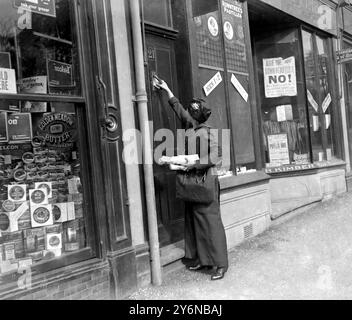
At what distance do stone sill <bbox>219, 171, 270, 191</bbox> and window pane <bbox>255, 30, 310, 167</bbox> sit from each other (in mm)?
2023

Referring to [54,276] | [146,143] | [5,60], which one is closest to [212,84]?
[146,143]

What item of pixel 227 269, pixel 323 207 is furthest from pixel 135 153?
pixel 323 207

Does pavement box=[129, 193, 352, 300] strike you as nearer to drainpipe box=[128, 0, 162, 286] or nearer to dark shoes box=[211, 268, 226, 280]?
dark shoes box=[211, 268, 226, 280]

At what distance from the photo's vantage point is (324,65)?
30.9 ft

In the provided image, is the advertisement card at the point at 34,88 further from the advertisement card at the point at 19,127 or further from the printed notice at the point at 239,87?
the printed notice at the point at 239,87

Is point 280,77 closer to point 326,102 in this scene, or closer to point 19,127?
point 326,102

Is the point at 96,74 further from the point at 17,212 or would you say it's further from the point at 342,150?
the point at 342,150

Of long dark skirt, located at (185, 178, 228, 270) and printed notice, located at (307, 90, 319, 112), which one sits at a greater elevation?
printed notice, located at (307, 90, 319, 112)

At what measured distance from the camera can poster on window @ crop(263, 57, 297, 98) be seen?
868 cm

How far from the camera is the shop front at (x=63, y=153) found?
3.95 m

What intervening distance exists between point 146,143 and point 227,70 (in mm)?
2449

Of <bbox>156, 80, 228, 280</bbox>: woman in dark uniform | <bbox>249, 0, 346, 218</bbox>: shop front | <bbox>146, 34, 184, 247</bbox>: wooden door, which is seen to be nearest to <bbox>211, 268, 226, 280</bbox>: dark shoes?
<bbox>156, 80, 228, 280</bbox>: woman in dark uniform

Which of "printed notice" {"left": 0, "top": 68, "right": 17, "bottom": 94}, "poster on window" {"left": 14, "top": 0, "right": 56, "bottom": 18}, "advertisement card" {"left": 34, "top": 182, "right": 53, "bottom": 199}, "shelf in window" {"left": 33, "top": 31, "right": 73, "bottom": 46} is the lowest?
"advertisement card" {"left": 34, "top": 182, "right": 53, "bottom": 199}

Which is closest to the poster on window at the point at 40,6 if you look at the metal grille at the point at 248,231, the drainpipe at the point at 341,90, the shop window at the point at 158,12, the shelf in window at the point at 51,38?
the shelf in window at the point at 51,38
